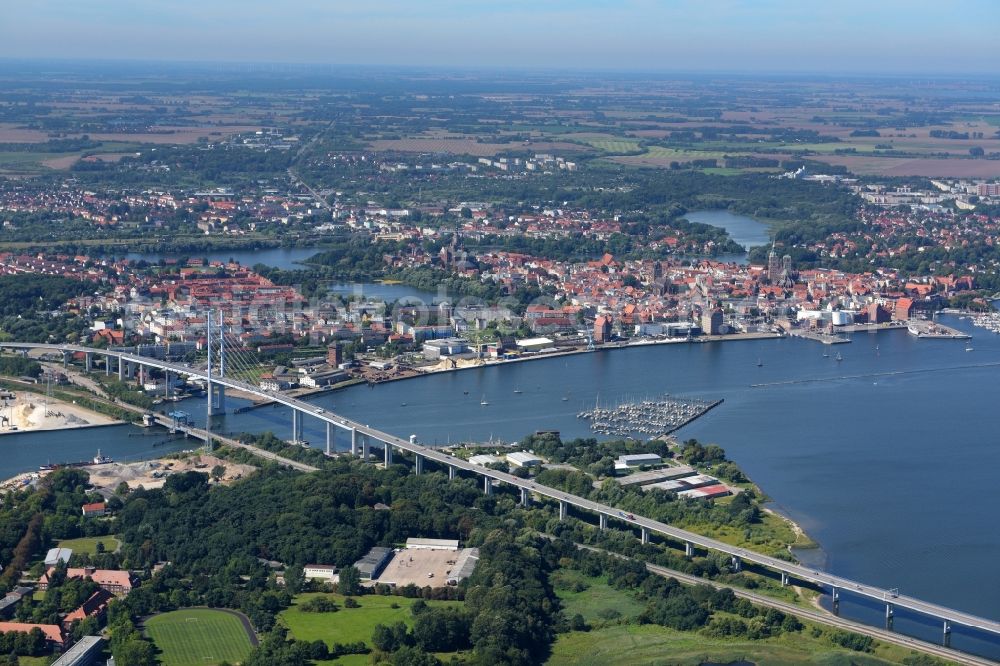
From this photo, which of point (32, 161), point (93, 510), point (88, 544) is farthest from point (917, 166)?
point (88, 544)

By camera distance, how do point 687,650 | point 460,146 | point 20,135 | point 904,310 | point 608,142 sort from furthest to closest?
point 608,142 < point 20,135 < point 460,146 < point 904,310 < point 687,650

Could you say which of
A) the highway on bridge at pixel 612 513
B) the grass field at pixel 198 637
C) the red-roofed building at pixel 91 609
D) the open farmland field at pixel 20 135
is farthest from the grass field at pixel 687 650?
the open farmland field at pixel 20 135

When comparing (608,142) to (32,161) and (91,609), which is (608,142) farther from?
(91,609)

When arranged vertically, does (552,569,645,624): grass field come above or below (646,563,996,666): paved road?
below

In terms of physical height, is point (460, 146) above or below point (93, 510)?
above

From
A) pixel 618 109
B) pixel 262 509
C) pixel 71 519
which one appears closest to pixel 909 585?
pixel 262 509

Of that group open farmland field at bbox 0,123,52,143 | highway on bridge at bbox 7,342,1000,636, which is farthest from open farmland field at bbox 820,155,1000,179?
highway on bridge at bbox 7,342,1000,636

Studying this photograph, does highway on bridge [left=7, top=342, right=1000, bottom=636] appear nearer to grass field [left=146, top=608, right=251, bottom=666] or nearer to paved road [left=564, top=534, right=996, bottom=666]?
paved road [left=564, top=534, right=996, bottom=666]
